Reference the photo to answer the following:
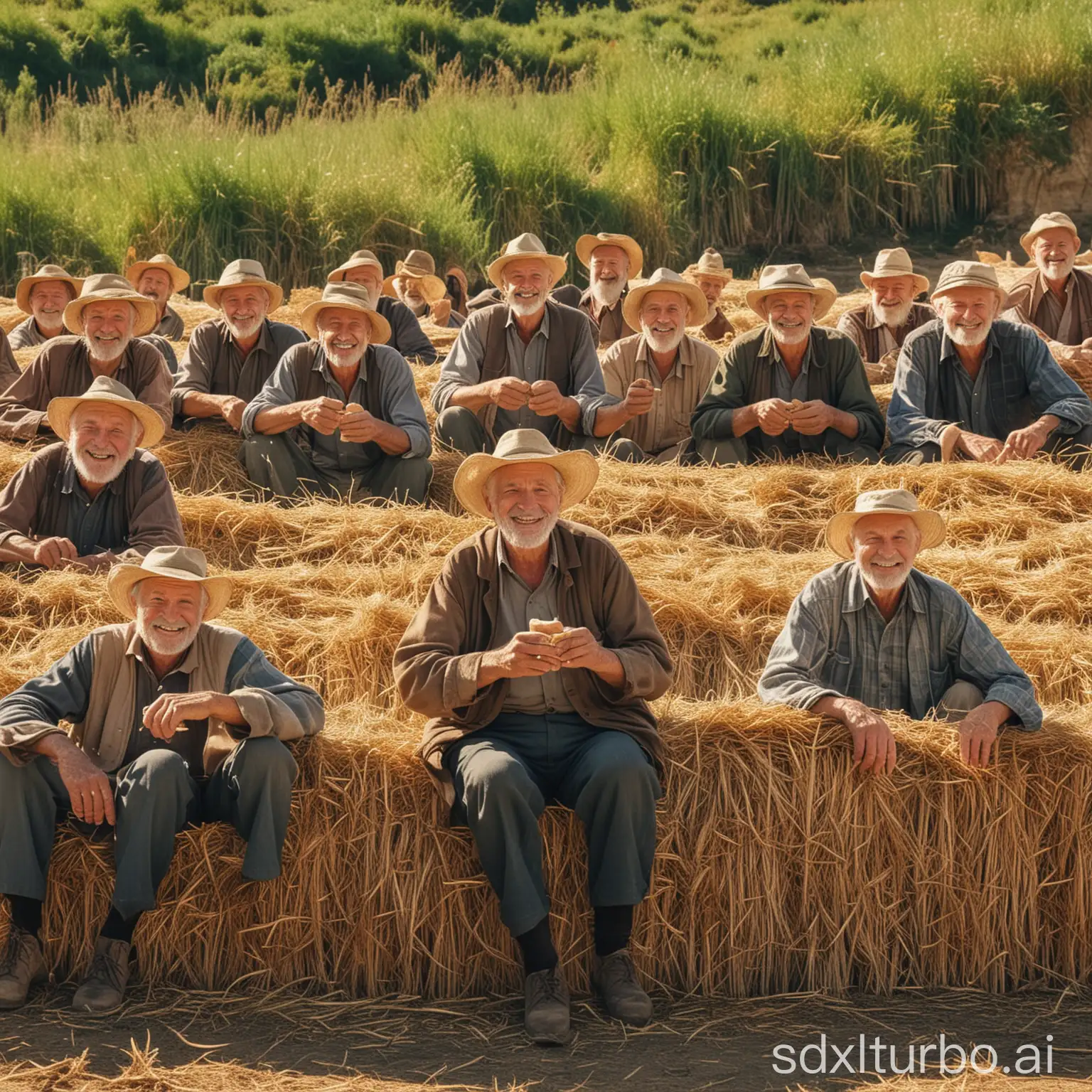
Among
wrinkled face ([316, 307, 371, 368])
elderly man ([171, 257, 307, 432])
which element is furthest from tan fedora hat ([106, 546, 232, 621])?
elderly man ([171, 257, 307, 432])

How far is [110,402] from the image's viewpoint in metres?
6.37

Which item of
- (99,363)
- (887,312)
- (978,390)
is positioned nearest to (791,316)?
(978,390)

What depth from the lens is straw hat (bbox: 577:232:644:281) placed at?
9.99 m

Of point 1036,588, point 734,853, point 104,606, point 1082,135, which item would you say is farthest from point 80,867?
point 1082,135

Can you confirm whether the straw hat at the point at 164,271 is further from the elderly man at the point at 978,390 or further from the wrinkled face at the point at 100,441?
the elderly man at the point at 978,390

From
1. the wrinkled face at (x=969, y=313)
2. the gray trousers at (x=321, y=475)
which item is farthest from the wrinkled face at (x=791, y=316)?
the gray trousers at (x=321, y=475)

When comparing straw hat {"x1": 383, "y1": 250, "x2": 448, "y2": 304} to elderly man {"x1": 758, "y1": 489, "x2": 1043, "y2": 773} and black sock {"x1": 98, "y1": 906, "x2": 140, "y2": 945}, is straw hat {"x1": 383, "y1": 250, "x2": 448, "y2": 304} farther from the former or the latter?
black sock {"x1": 98, "y1": 906, "x2": 140, "y2": 945}

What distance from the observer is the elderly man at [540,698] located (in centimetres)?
461

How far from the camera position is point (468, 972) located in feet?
16.0

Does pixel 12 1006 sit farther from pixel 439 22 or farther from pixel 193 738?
pixel 439 22

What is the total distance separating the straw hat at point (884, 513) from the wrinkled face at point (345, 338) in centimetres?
310

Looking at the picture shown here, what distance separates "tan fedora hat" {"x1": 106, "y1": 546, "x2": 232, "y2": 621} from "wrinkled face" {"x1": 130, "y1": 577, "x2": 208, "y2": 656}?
3cm

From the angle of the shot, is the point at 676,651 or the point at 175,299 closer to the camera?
the point at 676,651

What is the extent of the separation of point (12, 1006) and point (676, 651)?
2567 mm
